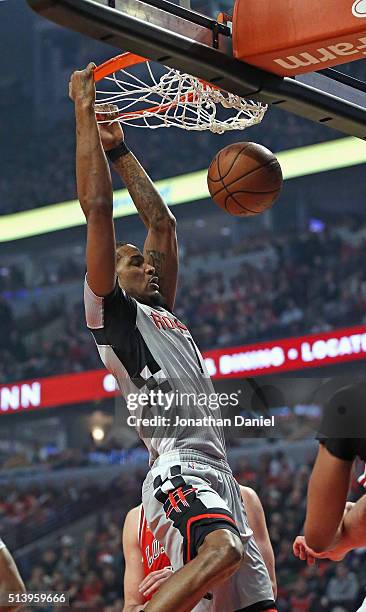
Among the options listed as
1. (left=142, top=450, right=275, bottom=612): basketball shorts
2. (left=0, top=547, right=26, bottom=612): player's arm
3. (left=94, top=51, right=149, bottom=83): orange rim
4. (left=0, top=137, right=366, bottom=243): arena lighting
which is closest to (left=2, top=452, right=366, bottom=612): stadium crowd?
(left=0, top=137, right=366, bottom=243): arena lighting

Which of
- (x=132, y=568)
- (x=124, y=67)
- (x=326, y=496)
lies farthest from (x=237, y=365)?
(x=326, y=496)

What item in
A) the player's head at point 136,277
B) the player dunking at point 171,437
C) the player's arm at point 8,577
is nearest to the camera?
the player's arm at point 8,577

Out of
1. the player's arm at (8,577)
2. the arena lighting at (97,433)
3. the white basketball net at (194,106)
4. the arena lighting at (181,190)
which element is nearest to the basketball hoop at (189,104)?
the white basketball net at (194,106)

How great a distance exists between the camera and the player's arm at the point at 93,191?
3723 millimetres

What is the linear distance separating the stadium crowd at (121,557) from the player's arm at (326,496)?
10683mm

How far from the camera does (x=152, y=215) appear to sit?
4.78 meters

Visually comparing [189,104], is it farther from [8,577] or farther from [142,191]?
[8,577]

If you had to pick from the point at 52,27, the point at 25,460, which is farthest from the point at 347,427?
the point at 52,27

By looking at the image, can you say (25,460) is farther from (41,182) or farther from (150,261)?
(150,261)

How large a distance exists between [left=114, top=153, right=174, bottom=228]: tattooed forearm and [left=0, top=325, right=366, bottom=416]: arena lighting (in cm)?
1084

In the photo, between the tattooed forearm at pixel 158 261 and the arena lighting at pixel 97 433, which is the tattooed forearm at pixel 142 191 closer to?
the tattooed forearm at pixel 158 261

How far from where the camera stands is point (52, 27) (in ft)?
70.2

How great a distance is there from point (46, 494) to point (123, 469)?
4.49ft

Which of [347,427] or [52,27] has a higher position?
[347,427]
